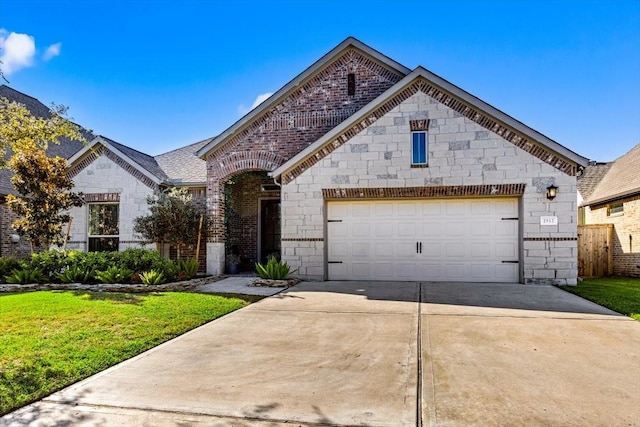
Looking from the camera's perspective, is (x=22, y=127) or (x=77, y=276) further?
(x=77, y=276)

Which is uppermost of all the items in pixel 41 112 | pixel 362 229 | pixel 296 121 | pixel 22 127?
pixel 41 112

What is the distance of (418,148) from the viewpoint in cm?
1079

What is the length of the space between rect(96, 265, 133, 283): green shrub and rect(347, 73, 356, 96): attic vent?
8.70 metres

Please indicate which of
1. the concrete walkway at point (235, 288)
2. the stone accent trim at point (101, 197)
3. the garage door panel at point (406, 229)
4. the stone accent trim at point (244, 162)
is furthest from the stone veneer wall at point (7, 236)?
the garage door panel at point (406, 229)

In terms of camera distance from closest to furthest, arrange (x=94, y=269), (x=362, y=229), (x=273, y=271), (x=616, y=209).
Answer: (x=94, y=269) < (x=273, y=271) < (x=362, y=229) < (x=616, y=209)

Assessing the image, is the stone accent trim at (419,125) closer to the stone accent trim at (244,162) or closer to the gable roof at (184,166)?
the stone accent trim at (244,162)

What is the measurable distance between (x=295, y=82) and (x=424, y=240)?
670cm

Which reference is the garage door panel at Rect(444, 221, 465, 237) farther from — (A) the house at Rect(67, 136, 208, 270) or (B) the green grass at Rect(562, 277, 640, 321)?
(A) the house at Rect(67, 136, 208, 270)

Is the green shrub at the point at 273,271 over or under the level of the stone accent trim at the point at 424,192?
under

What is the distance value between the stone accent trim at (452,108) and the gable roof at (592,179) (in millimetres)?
10828

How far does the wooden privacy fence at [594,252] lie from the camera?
44.2 ft

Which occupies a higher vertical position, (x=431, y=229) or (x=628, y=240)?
(x=431, y=229)

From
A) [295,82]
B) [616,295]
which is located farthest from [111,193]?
[616,295]

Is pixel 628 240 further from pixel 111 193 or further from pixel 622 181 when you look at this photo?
pixel 111 193
